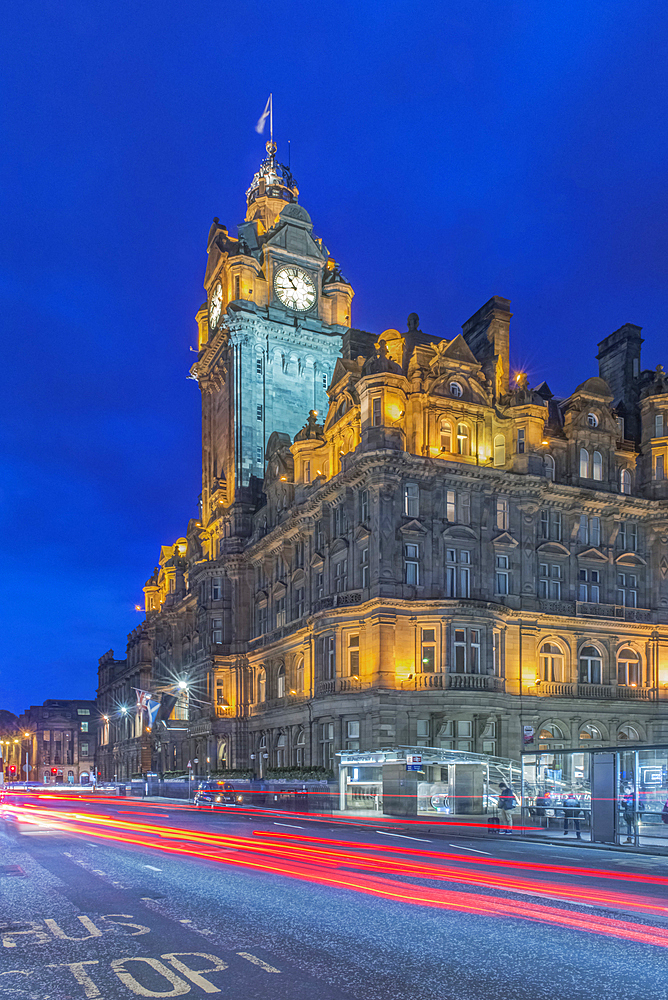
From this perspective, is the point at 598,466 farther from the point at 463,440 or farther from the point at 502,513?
the point at 463,440

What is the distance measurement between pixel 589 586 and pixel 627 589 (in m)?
3.23

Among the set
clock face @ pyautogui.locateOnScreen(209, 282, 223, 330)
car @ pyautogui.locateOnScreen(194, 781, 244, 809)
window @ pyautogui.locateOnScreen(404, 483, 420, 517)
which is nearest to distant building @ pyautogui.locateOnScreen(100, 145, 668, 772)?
window @ pyautogui.locateOnScreen(404, 483, 420, 517)

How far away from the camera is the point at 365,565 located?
52812 mm

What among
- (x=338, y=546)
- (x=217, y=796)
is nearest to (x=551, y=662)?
(x=338, y=546)

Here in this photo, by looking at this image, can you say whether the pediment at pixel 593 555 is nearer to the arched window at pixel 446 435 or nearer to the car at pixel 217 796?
the arched window at pixel 446 435

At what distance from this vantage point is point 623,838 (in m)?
26.6

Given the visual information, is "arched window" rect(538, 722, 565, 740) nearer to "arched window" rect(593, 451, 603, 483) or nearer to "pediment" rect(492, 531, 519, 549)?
"pediment" rect(492, 531, 519, 549)

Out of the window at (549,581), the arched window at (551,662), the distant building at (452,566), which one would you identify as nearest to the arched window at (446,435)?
the distant building at (452,566)

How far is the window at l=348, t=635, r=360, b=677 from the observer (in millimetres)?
52250

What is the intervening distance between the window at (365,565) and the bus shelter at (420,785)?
12040 millimetres

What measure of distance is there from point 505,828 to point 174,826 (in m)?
13.9

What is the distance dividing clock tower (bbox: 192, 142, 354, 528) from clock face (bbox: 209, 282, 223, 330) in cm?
10

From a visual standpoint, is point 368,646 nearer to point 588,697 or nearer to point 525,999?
point 588,697

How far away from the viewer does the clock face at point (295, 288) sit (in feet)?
278
